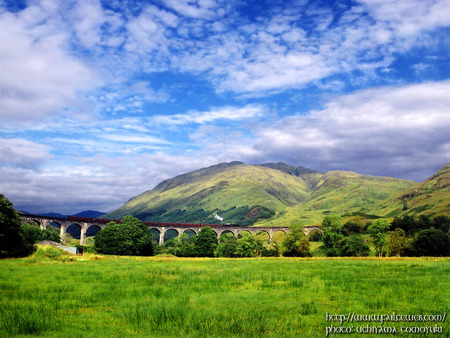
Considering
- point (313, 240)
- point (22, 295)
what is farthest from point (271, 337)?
point (313, 240)

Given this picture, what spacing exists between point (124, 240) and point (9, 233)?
41.7m

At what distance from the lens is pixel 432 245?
253 feet

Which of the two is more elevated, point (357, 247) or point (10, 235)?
point (10, 235)

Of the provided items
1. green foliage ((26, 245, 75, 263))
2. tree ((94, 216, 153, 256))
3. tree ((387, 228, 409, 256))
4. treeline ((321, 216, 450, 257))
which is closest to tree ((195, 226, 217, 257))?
tree ((94, 216, 153, 256))

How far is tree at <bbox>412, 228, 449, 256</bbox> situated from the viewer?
76.8 meters

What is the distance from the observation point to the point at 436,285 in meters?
19.9

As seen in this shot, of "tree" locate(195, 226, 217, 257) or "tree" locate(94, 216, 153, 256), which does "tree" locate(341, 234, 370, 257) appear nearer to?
"tree" locate(195, 226, 217, 257)

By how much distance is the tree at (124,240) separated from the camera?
270 feet

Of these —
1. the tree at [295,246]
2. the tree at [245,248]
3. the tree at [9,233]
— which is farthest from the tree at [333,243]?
the tree at [9,233]

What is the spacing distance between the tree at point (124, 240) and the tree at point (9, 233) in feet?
125

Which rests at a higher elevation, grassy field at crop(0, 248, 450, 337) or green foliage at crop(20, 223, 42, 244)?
grassy field at crop(0, 248, 450, 337)

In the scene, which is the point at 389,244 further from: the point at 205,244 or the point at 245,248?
the point at 205,244

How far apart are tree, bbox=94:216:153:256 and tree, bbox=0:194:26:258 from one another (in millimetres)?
38136

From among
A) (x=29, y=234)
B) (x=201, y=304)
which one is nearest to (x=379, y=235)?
(x=201, y=304)
